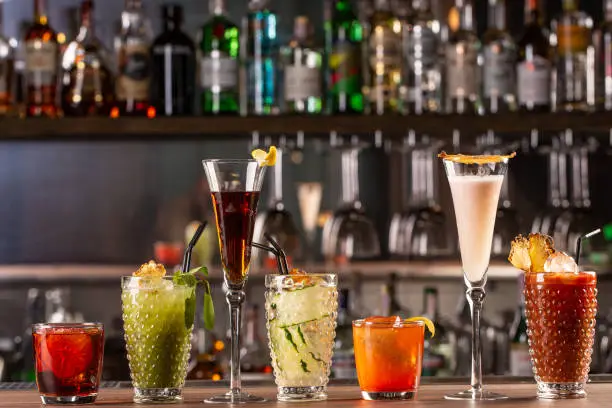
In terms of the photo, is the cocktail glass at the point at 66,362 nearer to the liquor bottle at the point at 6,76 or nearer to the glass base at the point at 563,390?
the glass base at the point at 563,390

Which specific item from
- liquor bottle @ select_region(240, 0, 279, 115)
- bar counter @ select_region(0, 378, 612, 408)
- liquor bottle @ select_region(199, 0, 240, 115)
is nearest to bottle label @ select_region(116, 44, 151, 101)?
liquor bottle @ select_region(199, 0, 240, 115)

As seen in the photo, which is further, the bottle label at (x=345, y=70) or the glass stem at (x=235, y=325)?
the bottle label at (x=345, y=70)

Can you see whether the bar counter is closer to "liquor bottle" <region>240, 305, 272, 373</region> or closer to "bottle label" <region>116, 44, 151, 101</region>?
"liquor bottle" <region>240, 305, 272, 373</region>

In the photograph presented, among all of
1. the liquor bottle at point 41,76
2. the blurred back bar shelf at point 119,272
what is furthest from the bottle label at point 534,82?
the liquor bottle at point 41,76

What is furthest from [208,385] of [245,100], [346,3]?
[346,3]

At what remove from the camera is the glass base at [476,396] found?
1.35 m

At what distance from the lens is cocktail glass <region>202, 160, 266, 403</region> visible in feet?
4.42

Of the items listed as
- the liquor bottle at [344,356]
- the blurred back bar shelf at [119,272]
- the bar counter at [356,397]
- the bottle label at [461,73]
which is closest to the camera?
the bar counter at [356,397]

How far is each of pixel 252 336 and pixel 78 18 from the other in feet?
3.44

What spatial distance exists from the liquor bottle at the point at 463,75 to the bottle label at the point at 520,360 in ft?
1.84

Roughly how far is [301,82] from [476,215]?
141 cm

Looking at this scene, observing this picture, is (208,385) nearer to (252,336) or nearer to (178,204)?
(252,336)

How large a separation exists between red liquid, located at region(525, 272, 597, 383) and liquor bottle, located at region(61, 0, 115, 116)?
165 cm

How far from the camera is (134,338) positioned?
1.37 meters
